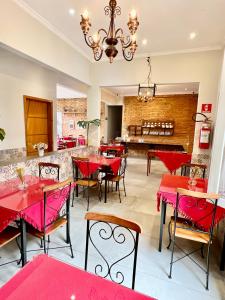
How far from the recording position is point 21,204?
5.88ft

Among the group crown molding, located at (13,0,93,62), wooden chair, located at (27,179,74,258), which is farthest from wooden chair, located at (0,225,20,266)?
crown molding, located at (13,0,93,62)

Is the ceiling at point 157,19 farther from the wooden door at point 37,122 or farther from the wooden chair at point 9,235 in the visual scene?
the wooden chair at point 9,235

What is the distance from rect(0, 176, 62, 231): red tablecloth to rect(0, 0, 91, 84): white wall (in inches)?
80.0

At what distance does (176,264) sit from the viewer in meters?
2.06

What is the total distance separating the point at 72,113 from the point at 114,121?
2.48m

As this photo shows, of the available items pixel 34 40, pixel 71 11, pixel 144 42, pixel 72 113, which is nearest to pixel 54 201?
pixel 34 40

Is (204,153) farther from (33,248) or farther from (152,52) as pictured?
(33,248)

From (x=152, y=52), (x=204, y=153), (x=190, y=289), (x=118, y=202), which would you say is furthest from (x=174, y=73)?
(x=190, y=289)

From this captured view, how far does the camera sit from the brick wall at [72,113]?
9773 mm

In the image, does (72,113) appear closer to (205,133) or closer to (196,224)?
(205,133)

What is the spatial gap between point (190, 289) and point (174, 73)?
13.4 ft

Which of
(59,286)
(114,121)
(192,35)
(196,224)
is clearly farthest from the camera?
(114,121)

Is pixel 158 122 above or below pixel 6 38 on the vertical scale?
below

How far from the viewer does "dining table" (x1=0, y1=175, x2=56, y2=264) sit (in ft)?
5.50
